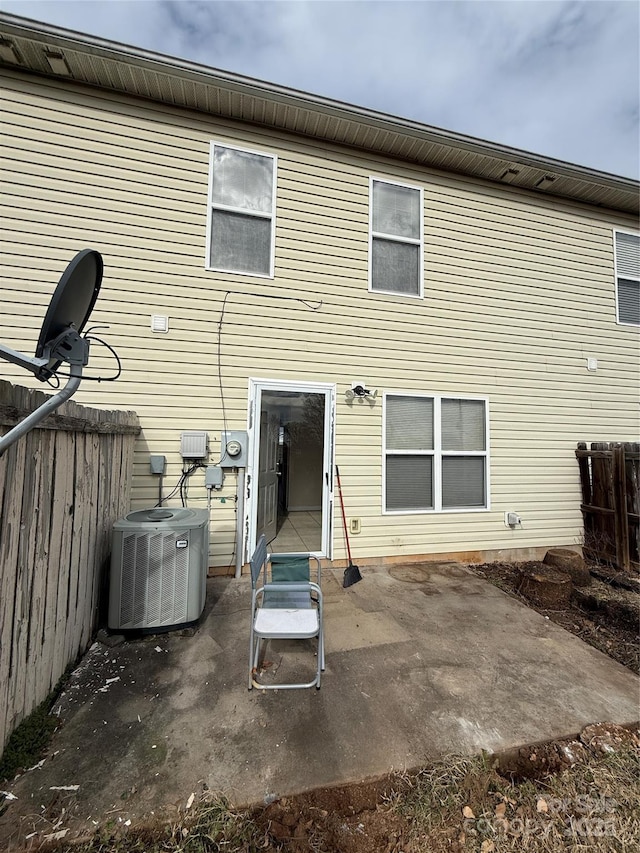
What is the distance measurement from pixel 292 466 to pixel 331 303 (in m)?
2.38

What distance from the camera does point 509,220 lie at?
513 centimetres

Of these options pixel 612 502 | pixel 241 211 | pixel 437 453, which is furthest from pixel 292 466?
pixel 612 502

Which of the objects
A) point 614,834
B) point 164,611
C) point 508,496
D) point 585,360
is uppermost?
point 585,360

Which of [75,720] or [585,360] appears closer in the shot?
[75,720]

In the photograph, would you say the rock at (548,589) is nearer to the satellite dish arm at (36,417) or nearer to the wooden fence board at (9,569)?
the wooden fence board at (9,569)

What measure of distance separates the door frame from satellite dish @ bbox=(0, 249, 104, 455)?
8.51 ft

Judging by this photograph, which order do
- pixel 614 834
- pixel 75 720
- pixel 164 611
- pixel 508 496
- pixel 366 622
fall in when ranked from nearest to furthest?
1. pixel 614 834
2. pixel 75 720
3. pixel 164 611
4. pixel 366 622
5. pixel 508 496

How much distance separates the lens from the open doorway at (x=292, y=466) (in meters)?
4.29

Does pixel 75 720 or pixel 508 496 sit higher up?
pixel 508 496

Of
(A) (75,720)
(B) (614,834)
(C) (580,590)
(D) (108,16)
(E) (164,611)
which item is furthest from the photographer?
(C) (580,590)

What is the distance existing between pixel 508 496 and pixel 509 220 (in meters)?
3.99

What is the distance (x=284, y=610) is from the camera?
2598mm

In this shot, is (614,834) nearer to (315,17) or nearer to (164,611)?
(164,611)

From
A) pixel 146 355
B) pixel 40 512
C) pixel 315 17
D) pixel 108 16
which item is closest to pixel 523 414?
pixel 146 355
